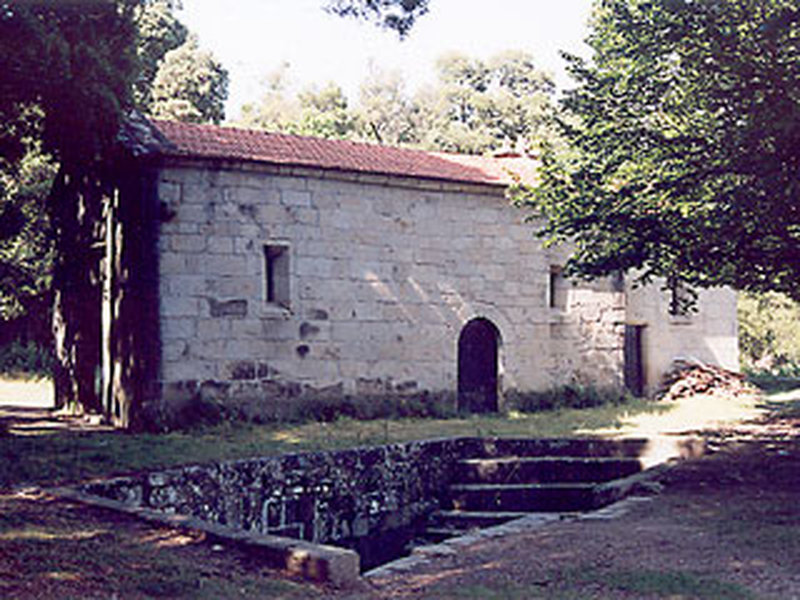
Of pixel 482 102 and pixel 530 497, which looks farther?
pixel 482 102

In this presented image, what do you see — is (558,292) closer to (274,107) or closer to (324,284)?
(324,284)

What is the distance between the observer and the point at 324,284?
1562 centimetres

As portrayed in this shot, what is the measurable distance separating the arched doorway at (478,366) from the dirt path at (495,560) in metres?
8.28

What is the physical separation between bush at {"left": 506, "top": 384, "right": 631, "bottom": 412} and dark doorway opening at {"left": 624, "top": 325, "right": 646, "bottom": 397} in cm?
190

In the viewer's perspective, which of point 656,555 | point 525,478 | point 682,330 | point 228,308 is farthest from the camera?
point 682,330

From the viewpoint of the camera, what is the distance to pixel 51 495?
8305mm

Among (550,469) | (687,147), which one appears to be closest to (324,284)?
(550,469)

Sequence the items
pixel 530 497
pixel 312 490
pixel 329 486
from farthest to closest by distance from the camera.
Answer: pixel 530 497
pixel 329 486
pixel 312 490

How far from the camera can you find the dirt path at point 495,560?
590 cm

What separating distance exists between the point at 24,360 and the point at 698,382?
55.4ft

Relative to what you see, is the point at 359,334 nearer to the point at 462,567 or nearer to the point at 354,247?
the point at 354,247

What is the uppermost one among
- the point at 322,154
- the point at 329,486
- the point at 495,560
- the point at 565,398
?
the point at 322,154

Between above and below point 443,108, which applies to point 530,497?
below

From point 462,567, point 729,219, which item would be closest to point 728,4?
point 729,219
